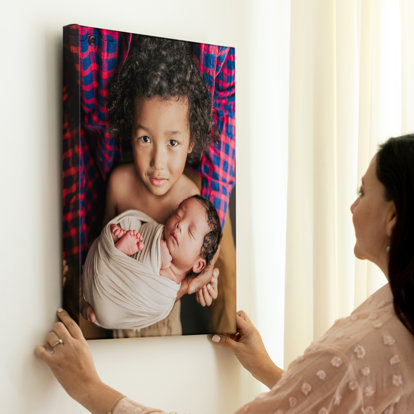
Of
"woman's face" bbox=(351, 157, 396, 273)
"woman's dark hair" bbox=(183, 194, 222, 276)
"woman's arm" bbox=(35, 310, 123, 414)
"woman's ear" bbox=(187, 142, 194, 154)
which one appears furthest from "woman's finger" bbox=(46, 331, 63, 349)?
"woman's face" bbox=(351, 157, 396, 273)

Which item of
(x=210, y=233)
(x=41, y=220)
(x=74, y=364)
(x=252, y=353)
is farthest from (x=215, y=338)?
(x=41, y=220)

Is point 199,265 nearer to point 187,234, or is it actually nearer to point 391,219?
point 187,234

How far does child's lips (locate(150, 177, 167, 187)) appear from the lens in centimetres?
132

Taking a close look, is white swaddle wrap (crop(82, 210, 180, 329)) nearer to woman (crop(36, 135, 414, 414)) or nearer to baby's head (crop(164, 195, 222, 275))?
baby's head (crop(164, 195, 222, 275))

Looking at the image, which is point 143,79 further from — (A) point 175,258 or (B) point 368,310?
(B) point 368,310

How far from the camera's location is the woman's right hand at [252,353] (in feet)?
4.71

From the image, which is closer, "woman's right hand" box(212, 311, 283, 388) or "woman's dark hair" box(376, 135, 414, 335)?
"woman's dark hair" box(376, 135, 414, 335)

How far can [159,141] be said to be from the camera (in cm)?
132

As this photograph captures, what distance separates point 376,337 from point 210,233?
47cm

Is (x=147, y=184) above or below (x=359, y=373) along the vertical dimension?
above

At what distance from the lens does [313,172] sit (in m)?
1.54

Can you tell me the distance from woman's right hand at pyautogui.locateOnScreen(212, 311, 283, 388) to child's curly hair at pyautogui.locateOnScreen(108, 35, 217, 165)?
0.37 m

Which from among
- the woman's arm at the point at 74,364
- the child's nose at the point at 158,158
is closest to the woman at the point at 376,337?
the woman's arm at the point at 74,364

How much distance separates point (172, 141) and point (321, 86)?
393 millimetres
